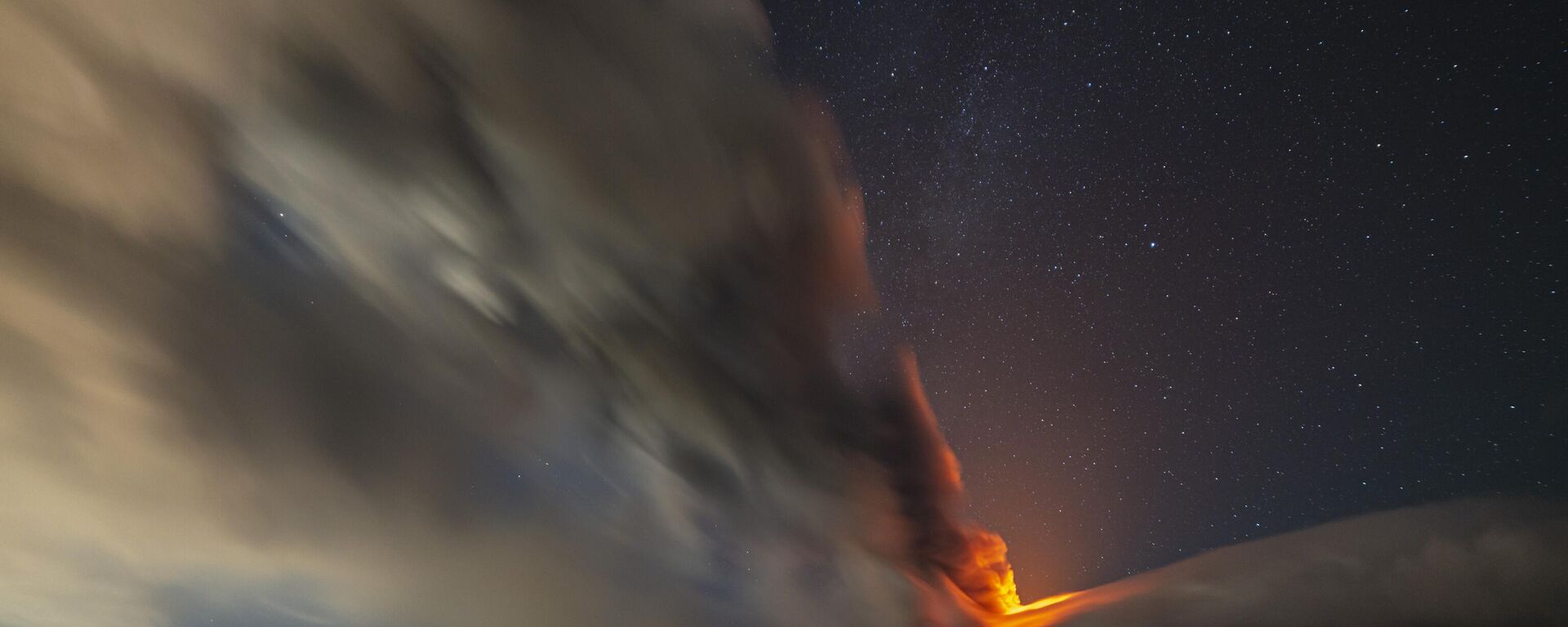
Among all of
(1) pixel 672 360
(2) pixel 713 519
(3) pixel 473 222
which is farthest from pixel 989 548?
(3) pixel 473 222

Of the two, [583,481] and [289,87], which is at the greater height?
[289,87]

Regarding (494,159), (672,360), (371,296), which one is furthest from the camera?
(672,360)

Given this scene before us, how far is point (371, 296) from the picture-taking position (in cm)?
655

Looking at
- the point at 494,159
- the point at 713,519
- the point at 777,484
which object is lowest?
the point at 713,519

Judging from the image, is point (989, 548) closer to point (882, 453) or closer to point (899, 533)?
point (899, 533)

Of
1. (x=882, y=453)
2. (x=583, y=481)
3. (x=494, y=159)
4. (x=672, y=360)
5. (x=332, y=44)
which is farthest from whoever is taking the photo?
(x=882, y=453)

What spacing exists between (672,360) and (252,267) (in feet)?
13.4

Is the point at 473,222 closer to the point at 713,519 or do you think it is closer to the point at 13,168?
the point at 13,168

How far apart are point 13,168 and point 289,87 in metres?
1.80

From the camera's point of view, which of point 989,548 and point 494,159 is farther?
point 989,548

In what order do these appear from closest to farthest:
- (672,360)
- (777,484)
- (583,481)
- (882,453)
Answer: (672,360), (583,481), (777,484), (882,453)

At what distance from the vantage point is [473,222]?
5.86 m

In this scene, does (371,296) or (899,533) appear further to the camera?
(899,533)

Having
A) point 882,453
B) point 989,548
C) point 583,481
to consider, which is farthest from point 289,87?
point 989,548
